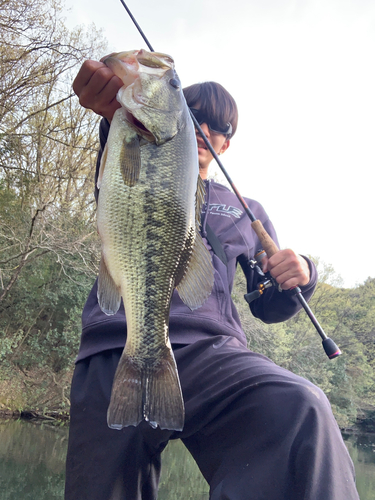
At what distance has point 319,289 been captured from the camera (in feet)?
91.1

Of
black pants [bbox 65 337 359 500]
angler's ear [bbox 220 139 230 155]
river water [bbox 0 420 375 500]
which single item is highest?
angler's ear [bbox 220 139 230 155]

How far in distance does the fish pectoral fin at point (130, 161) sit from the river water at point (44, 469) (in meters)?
6.80

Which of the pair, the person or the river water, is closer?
the person

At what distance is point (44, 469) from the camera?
8.20 m

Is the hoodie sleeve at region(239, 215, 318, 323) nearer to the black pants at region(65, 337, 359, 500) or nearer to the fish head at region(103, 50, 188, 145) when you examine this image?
the black pants at region(65, 337, 359, 500)

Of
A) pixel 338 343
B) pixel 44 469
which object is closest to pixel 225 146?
pixel 44 469

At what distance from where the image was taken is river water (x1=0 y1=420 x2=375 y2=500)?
709cm

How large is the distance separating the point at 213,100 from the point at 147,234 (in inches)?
52.7

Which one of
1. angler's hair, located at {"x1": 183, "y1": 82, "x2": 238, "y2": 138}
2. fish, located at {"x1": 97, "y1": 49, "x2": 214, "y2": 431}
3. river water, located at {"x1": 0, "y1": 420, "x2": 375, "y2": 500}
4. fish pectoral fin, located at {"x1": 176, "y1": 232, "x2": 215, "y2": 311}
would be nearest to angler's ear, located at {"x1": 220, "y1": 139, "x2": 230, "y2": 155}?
angler's hair, located at {"x1": 183, "y1": 82, "x2": 238, "y2": 138}

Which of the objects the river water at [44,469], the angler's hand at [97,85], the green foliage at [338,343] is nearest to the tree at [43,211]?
the river water at [44,469]

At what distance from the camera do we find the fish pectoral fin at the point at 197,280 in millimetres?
1562

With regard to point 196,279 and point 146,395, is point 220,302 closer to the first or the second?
point 196,279

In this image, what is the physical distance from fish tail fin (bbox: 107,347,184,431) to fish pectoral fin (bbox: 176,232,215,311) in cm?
24

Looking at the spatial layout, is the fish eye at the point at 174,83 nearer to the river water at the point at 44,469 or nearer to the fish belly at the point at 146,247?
the fish belly at the point at 146,247
